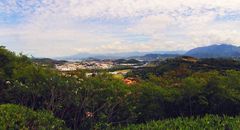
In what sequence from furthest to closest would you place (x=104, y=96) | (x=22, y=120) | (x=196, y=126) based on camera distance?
(x=104, y=96) < (x=196, y=126) < (x=22, y=120)

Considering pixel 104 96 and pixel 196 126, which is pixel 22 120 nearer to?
pixel 196 126

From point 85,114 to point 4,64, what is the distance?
1161cm

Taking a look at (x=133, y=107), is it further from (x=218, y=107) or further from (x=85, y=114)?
(x=218, y=107)

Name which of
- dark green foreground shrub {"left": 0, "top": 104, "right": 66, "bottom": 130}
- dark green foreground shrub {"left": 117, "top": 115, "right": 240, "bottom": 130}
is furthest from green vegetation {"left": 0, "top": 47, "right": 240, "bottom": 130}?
dark green foreground shrub {"left": 117, "top": 115, "right": 240, "bottom": 130}

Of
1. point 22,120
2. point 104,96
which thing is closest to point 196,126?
point 104,96

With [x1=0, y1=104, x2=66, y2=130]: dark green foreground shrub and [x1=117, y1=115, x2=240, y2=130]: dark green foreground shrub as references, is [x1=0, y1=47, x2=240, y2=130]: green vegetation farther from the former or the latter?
[x1=117, y1=115, x2=240, y2=130]: dark green foreground shrub

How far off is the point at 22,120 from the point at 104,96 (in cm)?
973

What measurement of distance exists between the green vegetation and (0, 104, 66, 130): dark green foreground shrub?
83 cm

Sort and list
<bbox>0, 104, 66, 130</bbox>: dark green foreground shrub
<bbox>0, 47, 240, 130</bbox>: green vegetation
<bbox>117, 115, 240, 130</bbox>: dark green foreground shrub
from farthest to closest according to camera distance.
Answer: <bbox>0, 47, 240, 130</bbox>: green vegetation < <bbox>117, 115, 240, 130</bbox>: dark green foreground shrub < <bbox>0, 104, 66, 130</bbox>: dark green foreground shrub

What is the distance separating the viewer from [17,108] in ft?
51.2

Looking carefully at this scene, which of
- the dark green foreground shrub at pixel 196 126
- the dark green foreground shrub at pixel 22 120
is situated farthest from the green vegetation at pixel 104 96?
the dark green foreground shrub at pixel 196 126

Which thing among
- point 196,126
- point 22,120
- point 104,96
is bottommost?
point 196,126

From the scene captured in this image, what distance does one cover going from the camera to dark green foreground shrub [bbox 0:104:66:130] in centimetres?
1385

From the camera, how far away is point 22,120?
14383 millimetres
